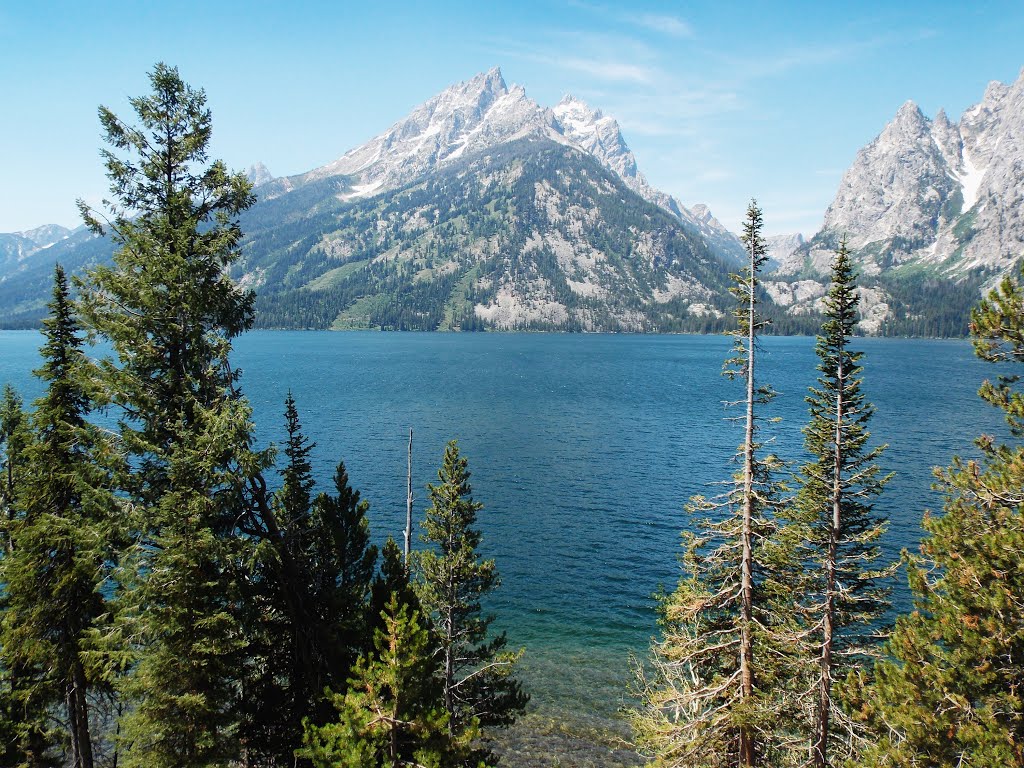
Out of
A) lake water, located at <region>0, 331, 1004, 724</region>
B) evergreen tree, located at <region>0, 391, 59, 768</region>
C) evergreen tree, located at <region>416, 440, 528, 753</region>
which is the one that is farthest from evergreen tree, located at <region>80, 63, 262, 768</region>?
lake water, located at <region>0, 331, 1004, 724</region>

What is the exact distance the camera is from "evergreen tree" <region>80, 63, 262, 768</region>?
1451 centimetres

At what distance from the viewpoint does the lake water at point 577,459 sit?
44.4 metres

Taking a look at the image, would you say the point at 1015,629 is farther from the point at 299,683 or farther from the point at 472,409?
the point at 472,409

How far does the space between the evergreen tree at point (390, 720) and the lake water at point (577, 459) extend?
23128mm

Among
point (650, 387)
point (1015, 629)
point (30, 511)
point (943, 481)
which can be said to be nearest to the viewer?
point (1015, 629)

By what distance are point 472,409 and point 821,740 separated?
98803 mm

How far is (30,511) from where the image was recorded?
19.8 m

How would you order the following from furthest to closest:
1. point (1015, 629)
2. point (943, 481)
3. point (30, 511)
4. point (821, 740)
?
point (821, 740) → point (30, 511) → point (943, 481) → point (1015, 629)

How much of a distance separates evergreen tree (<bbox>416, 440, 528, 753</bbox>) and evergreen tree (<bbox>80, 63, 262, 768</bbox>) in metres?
11.1

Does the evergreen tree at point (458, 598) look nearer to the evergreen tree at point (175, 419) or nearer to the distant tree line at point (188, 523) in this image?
the distant tree line at point (188, 523)

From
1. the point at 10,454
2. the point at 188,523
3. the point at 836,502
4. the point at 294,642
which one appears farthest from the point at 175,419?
the point at 836,502

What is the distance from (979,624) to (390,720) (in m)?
15.2

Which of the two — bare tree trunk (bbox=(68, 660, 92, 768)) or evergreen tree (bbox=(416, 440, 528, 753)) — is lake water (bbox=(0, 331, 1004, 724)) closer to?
A: evergreen tree (bbox=(416, 440, 528, 753))

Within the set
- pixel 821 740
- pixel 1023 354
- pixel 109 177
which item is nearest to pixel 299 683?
pixel 109 177
